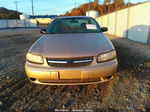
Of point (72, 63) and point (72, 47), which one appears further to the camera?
point (72, 47)

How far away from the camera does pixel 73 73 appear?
75.2 inches

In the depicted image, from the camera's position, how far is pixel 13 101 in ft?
6.83

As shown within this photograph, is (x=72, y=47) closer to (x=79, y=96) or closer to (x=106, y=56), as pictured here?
(x=106, y=56)

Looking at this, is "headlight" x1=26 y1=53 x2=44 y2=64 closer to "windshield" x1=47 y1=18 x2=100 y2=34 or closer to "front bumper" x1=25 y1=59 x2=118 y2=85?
"front bumper" x1=25 y1=59 x2=118 y2=85

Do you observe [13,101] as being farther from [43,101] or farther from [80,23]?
[80,23]

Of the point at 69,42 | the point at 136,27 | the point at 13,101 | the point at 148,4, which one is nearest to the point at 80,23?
the point at 69,42

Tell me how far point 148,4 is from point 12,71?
322 inches

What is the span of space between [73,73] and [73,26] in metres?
1.77

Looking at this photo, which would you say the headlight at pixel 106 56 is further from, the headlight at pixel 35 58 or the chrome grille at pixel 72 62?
the headlight at pixel 35 58

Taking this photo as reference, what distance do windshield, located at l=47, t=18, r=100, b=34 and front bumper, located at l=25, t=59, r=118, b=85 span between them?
4.31 ft

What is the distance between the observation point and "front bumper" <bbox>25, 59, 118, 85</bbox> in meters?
1.92

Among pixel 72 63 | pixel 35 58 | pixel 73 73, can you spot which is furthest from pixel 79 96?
pixel 35 58

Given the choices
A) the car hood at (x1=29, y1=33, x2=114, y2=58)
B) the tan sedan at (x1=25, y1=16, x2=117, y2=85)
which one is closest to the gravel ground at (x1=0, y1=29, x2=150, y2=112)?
the tan sedan at (x1=25, y1=16, x2=117, y2=85)

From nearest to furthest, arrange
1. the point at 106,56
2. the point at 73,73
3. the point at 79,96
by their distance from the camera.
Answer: the point at 73,73
the point at 106,56
the point at 79,96
